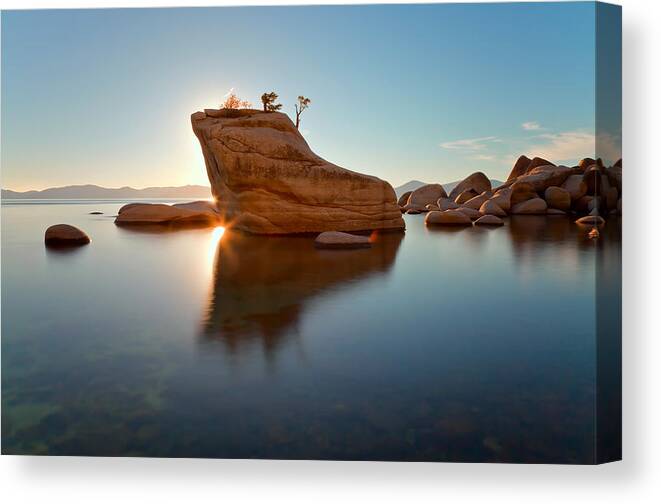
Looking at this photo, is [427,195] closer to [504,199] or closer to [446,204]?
[446,204]

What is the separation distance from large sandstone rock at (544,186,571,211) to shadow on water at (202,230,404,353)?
2010 cm

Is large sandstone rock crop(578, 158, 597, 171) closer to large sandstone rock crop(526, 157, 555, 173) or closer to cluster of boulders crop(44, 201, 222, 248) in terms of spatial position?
cluster of boulders crop(44, 201, 222, 248)

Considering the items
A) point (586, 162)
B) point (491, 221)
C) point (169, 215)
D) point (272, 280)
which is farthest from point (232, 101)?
point (491, 221)

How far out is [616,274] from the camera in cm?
467

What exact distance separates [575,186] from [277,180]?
23.2 metres

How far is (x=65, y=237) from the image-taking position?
15.3 meters

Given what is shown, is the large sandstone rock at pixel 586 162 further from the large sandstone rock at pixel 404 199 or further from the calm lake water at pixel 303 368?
the large sandstone rock at pixel 404 199

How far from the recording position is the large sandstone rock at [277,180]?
17.0 meters

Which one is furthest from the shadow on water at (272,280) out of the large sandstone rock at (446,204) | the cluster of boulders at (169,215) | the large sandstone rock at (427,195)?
the large sandstone rock at (427,195)

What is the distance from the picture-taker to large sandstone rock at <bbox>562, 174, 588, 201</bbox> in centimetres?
3070

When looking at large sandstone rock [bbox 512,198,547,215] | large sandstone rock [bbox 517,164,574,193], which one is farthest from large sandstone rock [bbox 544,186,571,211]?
large sandstone rock [bbox 512,198,547,215]

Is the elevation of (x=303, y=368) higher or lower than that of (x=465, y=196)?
lower

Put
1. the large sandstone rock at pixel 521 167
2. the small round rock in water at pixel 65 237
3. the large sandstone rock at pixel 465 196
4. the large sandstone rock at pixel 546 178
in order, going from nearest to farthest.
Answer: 1. the small round rock in water at pixel 65 237
2. the large sandstone rock at pixel 546 178
3. the large sandstone rock at pixel 521 167
4. the large sandstone rock at pixel 465 196

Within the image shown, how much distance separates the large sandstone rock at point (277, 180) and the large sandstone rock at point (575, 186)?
18.4 metres
